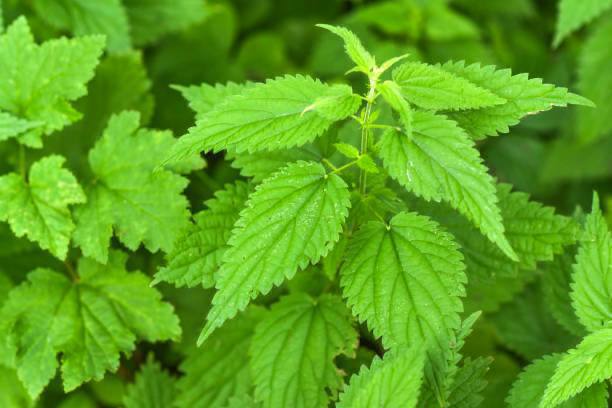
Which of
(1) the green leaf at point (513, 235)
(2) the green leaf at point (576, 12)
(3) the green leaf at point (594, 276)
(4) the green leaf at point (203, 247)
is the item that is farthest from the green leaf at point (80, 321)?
(2) the green leaf at point (576, 12)

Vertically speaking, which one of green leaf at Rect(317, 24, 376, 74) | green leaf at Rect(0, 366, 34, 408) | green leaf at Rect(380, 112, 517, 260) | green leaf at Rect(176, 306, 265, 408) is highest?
green leaf at Rect(317, 24, 376, 74)

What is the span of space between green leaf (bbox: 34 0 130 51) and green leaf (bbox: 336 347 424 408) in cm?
205

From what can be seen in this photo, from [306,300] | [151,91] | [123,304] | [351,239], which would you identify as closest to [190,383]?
[123,304]

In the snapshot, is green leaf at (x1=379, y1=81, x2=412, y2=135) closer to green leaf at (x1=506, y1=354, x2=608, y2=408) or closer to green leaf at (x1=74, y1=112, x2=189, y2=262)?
green leaf at (x1=74, y1=112, x2=189, y2=262)

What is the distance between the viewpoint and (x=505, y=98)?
2.21m

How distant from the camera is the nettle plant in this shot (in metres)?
2.07

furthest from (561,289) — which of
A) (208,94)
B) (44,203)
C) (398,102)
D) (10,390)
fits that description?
(10,390)

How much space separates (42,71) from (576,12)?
237cm

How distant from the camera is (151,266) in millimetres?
3277

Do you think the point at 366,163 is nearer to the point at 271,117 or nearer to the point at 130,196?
the point at 271,117

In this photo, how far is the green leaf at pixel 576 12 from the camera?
10.7ft

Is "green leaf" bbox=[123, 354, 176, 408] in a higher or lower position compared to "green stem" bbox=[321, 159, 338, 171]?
lower

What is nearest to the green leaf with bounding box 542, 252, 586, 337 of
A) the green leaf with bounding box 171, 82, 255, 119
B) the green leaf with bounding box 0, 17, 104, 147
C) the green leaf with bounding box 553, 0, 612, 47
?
the green leaf with bounding box 553, 0, 612, 47

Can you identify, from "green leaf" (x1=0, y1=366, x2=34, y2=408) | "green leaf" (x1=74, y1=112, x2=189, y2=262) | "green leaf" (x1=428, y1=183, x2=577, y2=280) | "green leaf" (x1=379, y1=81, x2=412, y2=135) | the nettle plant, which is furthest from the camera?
A: "green leaf" (x1=0, y1=366, x2=34, y2=408)
